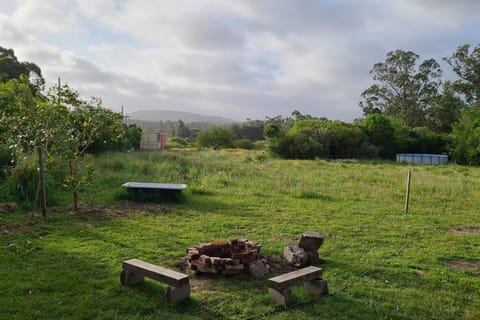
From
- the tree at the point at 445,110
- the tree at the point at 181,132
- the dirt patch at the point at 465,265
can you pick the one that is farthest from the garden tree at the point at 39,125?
the tree at the point at 181,132

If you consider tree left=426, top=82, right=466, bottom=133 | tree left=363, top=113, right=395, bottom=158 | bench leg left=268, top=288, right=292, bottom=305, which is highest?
tree left=426, top=82, right=466, bottom=133

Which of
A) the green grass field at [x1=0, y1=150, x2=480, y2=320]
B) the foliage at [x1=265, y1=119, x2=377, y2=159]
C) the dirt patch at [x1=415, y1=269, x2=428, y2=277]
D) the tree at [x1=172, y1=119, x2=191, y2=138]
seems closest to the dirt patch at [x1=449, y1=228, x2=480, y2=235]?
the green grass field at [x1=0, y1=150, x2=480, y2=320]

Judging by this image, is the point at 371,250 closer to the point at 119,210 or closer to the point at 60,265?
the point at 60,265

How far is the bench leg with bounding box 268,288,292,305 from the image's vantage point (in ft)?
11.5

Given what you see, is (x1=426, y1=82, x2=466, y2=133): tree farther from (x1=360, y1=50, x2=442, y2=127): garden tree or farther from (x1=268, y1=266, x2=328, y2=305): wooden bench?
(x1=268, y1=266, x2=328, y2=305): wooden bench

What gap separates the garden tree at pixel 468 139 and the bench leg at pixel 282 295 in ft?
82.4

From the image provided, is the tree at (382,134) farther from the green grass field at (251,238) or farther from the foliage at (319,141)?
the green grass field at (251,238)

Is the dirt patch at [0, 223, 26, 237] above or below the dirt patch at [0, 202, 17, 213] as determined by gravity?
below

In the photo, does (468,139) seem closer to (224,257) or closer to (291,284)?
(224,257)

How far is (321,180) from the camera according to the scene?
12391 mm

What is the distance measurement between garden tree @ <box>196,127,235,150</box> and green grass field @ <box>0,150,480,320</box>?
2338 cm

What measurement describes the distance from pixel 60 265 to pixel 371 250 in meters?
3.80

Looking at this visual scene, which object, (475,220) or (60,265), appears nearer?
(60,265)

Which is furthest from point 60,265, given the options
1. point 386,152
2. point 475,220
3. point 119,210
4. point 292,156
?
point 386,152
